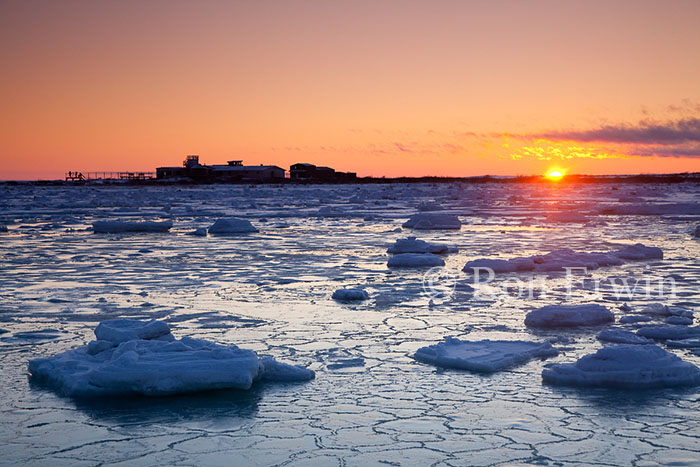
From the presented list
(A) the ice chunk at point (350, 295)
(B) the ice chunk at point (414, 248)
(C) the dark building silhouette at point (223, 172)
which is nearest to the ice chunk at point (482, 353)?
(A) the ice chunk at point (350, 295)

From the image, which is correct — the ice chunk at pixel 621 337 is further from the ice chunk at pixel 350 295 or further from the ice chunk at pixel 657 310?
the ice chunk at pixel 350 295

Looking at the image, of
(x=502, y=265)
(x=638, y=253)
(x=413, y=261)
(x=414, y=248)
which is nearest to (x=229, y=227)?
(x=414, y=248)

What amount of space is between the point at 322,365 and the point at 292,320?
1580 millimetres

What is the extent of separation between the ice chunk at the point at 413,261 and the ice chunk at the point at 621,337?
496 centimetres

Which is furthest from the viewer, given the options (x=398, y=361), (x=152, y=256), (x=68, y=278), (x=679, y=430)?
(x=152, y=256)

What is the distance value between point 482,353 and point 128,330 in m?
2.59

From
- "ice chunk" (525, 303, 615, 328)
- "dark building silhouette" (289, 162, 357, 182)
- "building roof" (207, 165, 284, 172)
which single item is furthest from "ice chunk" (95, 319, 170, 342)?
"dark building silhouette" (289, 162, 357, 182)

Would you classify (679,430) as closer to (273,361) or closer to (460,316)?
(273,361)

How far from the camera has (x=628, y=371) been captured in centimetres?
468

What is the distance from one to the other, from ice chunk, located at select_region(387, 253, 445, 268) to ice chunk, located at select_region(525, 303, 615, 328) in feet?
14.1

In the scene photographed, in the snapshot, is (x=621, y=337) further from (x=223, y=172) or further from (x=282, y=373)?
(x=223, y=172)

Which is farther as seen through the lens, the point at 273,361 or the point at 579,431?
the point at 273,361

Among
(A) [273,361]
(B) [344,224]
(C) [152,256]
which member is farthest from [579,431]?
(B) [344,224]

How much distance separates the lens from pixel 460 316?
6.88 meters
